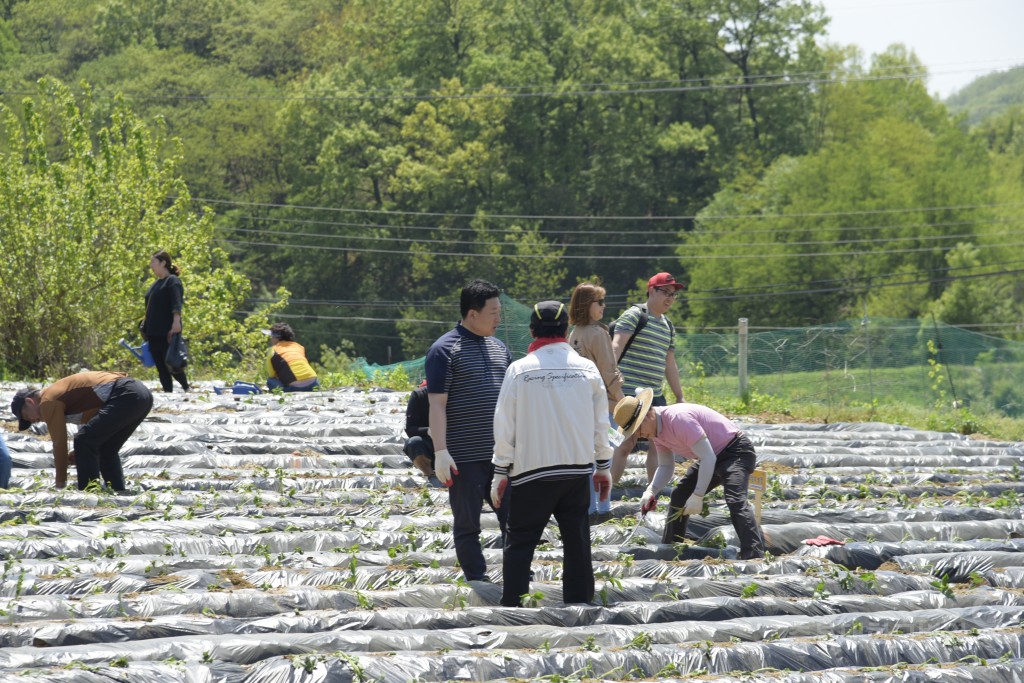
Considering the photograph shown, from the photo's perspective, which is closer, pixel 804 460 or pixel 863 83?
pixel 804 460

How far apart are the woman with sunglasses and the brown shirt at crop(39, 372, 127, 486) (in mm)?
3078

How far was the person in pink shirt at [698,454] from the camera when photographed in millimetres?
7051

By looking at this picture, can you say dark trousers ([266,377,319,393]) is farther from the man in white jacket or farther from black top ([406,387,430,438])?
the man in white jacket

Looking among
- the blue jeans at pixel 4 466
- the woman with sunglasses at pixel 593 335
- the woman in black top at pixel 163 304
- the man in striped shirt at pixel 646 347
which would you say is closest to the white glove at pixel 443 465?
the woman with sunglasses at pixel 593 335

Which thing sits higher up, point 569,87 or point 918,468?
point 569,87

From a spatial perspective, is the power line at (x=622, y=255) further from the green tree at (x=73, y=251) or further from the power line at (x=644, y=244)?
the green tree at (x=73, y=251)

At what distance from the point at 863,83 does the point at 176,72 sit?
3347cm

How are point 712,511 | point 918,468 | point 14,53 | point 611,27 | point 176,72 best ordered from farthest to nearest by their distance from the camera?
point 14,53 < point 176,72 < point 611,27 < point 918,468 < point 712,511

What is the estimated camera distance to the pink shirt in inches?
277

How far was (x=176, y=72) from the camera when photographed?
6397cm

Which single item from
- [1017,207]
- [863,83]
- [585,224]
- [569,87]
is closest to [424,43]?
[569,87]

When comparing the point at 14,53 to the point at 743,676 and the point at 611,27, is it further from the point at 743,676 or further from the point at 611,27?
the point at 743,676

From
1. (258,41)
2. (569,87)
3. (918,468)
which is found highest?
(258,41)

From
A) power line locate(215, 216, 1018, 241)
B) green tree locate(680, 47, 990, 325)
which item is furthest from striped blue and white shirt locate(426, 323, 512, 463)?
power line locate(215, 216, 1018, 241)
